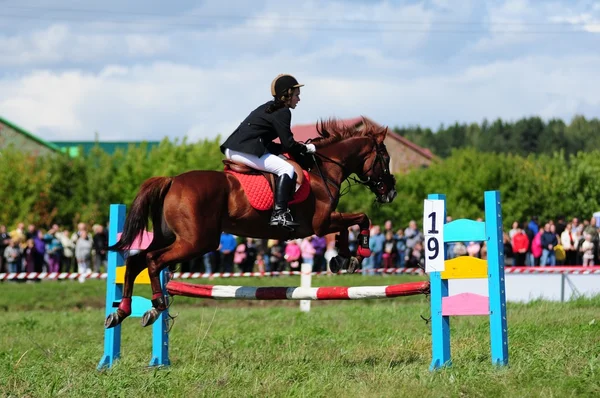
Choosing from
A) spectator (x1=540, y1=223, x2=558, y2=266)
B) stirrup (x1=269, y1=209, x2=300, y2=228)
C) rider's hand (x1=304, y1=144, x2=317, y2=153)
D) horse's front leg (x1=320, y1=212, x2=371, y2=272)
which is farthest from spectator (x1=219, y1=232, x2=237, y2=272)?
stirrup (x1=269, y1=209, x2=300, y2=228)

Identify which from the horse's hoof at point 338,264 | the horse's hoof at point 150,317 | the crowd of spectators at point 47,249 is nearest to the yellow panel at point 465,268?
the horse's hoof at point 338,264

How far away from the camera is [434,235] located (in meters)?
8.43

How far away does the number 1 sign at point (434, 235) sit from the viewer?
27.7 ft

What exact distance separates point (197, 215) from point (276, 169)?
94cm

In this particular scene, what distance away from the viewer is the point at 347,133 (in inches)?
404

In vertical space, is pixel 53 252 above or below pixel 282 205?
above

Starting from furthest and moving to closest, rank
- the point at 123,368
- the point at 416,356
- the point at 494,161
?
the point at 494,161, the point at 416,356, the point at 123,368

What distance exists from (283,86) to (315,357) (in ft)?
9.22

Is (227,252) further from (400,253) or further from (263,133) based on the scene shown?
(263,133)

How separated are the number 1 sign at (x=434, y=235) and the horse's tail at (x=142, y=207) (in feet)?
8.13

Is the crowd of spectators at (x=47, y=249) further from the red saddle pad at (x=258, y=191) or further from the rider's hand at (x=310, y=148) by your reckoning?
the red saddle pad at (x=258, y=191)

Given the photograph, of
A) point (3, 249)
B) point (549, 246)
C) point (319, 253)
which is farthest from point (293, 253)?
point (3, 249)

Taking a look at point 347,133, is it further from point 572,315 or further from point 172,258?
point 572,315

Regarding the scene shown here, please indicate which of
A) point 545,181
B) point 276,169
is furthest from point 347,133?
point 545,181
